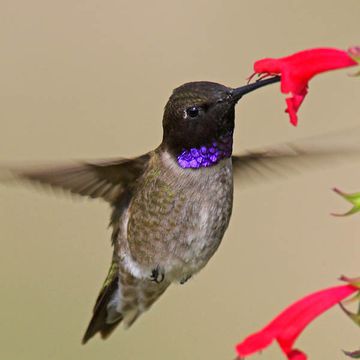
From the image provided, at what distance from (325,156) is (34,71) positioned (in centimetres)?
211

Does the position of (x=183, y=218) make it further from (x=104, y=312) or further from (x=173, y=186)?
(x=104, y=312)

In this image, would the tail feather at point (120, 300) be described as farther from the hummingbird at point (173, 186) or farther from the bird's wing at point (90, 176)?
the bird's wing at point (90, 176)

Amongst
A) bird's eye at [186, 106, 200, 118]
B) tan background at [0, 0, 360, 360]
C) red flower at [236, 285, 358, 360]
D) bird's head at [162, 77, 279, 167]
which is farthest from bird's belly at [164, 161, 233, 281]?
tan background at [0, 0, 360, 360]

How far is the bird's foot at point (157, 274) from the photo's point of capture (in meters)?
2.52

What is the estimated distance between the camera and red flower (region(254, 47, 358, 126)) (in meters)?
1.61

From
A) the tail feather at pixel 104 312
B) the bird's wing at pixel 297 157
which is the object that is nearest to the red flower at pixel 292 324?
the bird's wing at pixel 297 157

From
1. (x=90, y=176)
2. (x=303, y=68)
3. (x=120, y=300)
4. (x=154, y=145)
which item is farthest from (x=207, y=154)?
(x=154, y=145)

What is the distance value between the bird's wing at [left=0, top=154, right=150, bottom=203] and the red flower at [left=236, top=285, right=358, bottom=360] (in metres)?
0.88

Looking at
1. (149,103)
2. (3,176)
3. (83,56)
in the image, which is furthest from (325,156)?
(83,56)

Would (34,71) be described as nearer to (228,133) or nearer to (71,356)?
(71,356)

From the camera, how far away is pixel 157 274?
2.53 meters

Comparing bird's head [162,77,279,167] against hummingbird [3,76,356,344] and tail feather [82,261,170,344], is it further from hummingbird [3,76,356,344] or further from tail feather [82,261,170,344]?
tail feather [82,261,170,344]

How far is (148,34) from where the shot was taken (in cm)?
401

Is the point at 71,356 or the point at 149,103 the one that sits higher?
the point at 149,103
